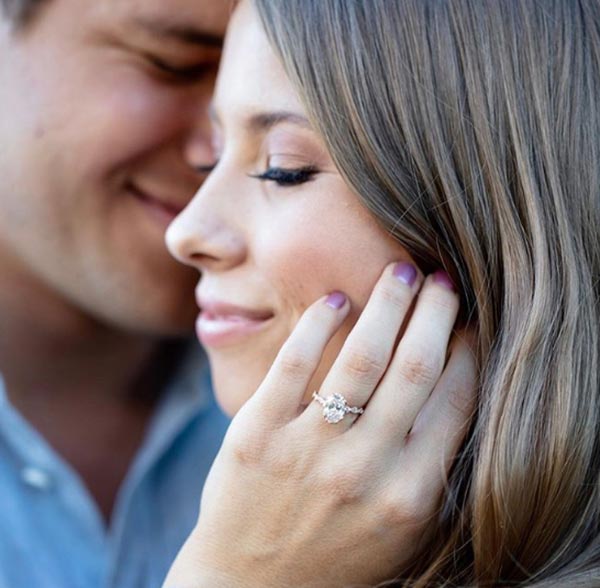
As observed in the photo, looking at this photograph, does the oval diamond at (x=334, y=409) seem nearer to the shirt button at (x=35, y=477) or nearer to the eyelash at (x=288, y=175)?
the eyelash at (x=288, y=175)

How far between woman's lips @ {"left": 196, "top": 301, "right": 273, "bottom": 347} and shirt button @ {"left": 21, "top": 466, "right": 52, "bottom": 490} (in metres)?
0.90

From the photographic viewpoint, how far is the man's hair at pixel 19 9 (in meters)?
2.41

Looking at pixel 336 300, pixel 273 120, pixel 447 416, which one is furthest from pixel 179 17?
pixel 447 416

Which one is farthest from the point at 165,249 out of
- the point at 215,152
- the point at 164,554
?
the point at 164,554

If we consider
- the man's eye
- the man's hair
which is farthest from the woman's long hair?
the man's hair

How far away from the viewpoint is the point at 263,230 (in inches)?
70.9

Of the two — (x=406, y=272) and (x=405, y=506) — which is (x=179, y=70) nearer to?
(x=406, y=272)

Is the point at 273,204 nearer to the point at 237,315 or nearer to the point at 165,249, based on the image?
the point at 237,315

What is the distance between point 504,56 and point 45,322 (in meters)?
1.64

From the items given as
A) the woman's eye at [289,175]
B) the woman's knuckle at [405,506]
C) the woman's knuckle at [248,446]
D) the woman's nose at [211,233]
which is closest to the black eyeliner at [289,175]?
the woman's eye at [289,175]

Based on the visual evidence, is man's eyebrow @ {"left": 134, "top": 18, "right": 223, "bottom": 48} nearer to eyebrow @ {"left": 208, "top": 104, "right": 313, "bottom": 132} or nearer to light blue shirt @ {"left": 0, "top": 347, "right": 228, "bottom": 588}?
eyebrow @ {"left": 208, "top": 104, "right": 313, "bottom": 132}

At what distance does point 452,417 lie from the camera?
169 cm

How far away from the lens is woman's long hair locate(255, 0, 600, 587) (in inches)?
63.6

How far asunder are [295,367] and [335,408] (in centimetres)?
10
